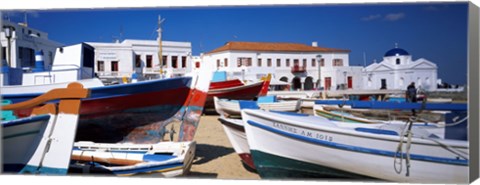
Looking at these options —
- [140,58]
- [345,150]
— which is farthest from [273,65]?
[345,150]

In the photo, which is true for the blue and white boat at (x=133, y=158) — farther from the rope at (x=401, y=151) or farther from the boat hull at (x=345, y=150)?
the rope at (x=401, y=151)

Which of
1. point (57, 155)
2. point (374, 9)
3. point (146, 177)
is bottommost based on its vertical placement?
point (146, 177)

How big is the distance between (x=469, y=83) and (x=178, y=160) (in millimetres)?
3080

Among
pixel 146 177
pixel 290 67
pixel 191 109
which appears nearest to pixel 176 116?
pixel 191 109

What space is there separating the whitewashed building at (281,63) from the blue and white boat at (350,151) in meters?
10.0

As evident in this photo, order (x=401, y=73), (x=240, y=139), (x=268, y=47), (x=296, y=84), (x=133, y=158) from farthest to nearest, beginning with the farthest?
(x=296, y=84), (x=268, y=47), (x=401, y=73), (x=240, y=139), (x=133, y=158)

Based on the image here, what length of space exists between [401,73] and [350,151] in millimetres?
4570

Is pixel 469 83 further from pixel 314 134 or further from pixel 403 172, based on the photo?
pixel 314 134

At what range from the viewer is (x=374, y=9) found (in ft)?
15.7

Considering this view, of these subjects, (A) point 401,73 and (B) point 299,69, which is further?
(B) point 299,69

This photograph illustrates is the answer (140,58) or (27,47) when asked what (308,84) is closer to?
(140,58)

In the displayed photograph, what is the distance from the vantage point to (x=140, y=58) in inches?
595

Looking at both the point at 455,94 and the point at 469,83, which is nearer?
the point at 469,83

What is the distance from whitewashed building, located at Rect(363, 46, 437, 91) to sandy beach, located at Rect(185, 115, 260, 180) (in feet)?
8.54
